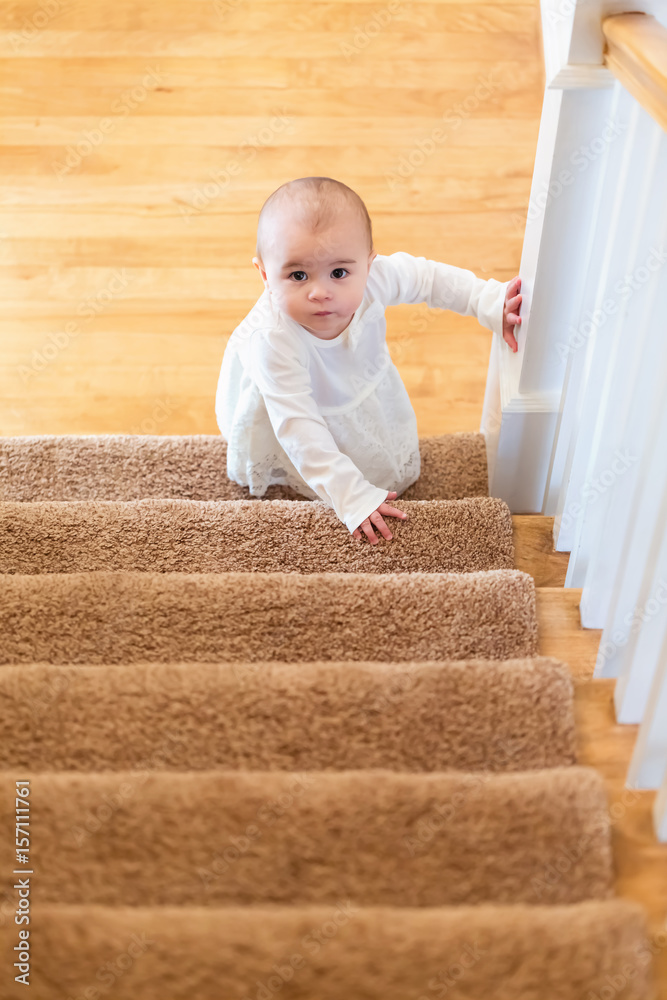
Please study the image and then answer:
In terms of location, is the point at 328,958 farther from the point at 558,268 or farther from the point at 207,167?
the point at 207,167

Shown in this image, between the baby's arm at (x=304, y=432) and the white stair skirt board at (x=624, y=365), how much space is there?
13.9 inches

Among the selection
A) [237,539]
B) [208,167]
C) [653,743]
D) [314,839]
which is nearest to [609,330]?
[653,743]

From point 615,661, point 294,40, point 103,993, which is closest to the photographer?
point 103,993

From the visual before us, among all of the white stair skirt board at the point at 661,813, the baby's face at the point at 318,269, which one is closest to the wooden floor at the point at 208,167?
the baby's face at the point at 318,269

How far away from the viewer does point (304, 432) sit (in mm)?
1543

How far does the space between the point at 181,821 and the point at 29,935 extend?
184 millimetres

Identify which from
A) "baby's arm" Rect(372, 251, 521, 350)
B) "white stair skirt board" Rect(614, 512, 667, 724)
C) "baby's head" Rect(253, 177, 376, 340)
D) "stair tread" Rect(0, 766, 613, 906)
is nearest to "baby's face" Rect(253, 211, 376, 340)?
"baby's head" Rect(253, 177, 376, 340)

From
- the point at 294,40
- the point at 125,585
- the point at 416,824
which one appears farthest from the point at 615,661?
the point at 294,40

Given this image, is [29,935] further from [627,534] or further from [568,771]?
[627,534]

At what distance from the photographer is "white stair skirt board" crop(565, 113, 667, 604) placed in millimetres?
1037

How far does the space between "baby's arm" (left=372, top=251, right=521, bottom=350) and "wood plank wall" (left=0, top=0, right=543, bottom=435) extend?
Answer: 2.06 feet

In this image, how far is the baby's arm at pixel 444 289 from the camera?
1575 millimetres

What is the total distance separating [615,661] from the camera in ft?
3.95

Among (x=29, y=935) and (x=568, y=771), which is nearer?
(x=29, y=935)
